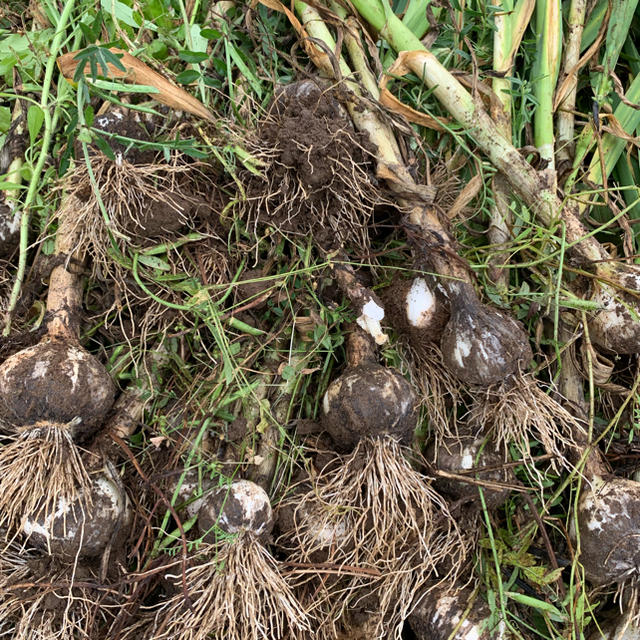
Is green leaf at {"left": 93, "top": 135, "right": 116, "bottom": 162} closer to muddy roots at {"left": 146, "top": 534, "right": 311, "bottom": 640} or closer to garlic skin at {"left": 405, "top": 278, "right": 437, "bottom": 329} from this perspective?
garlic skin at {"left": 405, "top": 278, "right": 437, "bottom": 329}

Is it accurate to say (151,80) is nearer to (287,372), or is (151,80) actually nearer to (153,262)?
(153,262)

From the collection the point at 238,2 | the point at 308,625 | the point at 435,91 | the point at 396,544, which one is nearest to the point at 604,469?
the point at 396,544

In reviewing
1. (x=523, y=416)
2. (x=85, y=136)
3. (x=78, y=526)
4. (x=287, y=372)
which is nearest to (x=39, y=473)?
(x=78, y=526)

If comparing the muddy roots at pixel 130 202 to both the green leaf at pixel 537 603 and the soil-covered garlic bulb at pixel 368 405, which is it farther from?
the green leaf at pixel 537 603

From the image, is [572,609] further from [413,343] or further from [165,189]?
[165,189]

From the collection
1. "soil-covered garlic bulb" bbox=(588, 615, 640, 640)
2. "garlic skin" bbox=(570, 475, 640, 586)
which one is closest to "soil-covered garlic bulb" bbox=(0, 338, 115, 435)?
"garlic skin" bbox=(570, 475, 640, 586)
